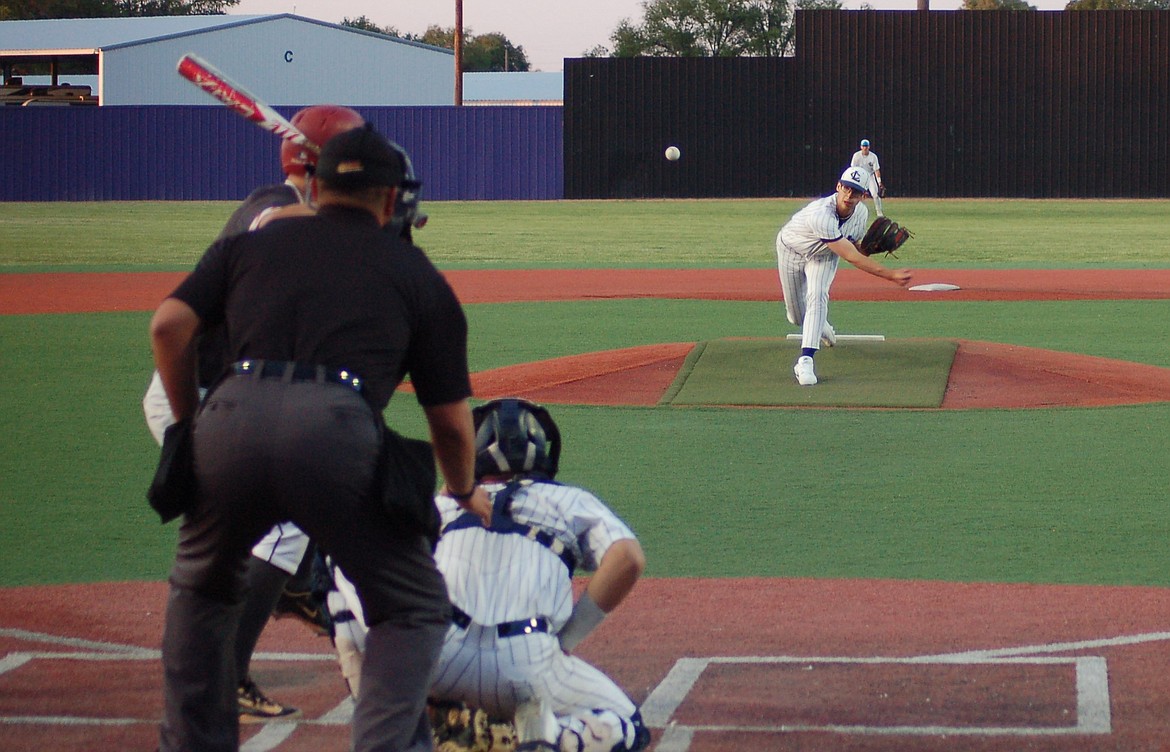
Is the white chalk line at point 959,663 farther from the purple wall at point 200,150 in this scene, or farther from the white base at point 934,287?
the purple wall at point 200,150

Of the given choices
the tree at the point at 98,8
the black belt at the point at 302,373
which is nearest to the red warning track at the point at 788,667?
the black belt at the point at 302,373

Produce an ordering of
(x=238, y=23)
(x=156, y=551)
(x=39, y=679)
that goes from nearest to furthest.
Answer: (x=39, y=679)
(x=156, y=551)
(x=238, y=23)

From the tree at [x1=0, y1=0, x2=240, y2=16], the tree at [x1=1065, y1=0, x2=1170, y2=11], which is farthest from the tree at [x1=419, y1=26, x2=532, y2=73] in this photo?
the tree at [x1=1065, y1=0, x2=1170, y2=11]

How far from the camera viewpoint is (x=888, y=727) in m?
4.42

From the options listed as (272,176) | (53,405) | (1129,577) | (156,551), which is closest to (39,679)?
(156,551)

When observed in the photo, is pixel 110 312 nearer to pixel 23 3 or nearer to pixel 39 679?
pixel 39 679

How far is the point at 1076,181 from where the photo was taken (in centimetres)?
4294

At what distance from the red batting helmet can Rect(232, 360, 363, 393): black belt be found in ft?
3.37

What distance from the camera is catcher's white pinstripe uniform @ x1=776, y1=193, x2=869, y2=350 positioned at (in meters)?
11.5

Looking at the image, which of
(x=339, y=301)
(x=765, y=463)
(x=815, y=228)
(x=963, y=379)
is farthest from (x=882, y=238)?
(x=339, y=301)

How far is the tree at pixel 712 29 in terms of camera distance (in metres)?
88.3

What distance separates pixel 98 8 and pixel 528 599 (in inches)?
3821

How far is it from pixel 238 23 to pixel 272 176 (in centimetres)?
1411

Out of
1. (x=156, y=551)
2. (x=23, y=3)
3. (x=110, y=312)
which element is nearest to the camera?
(x=156, y=551)
